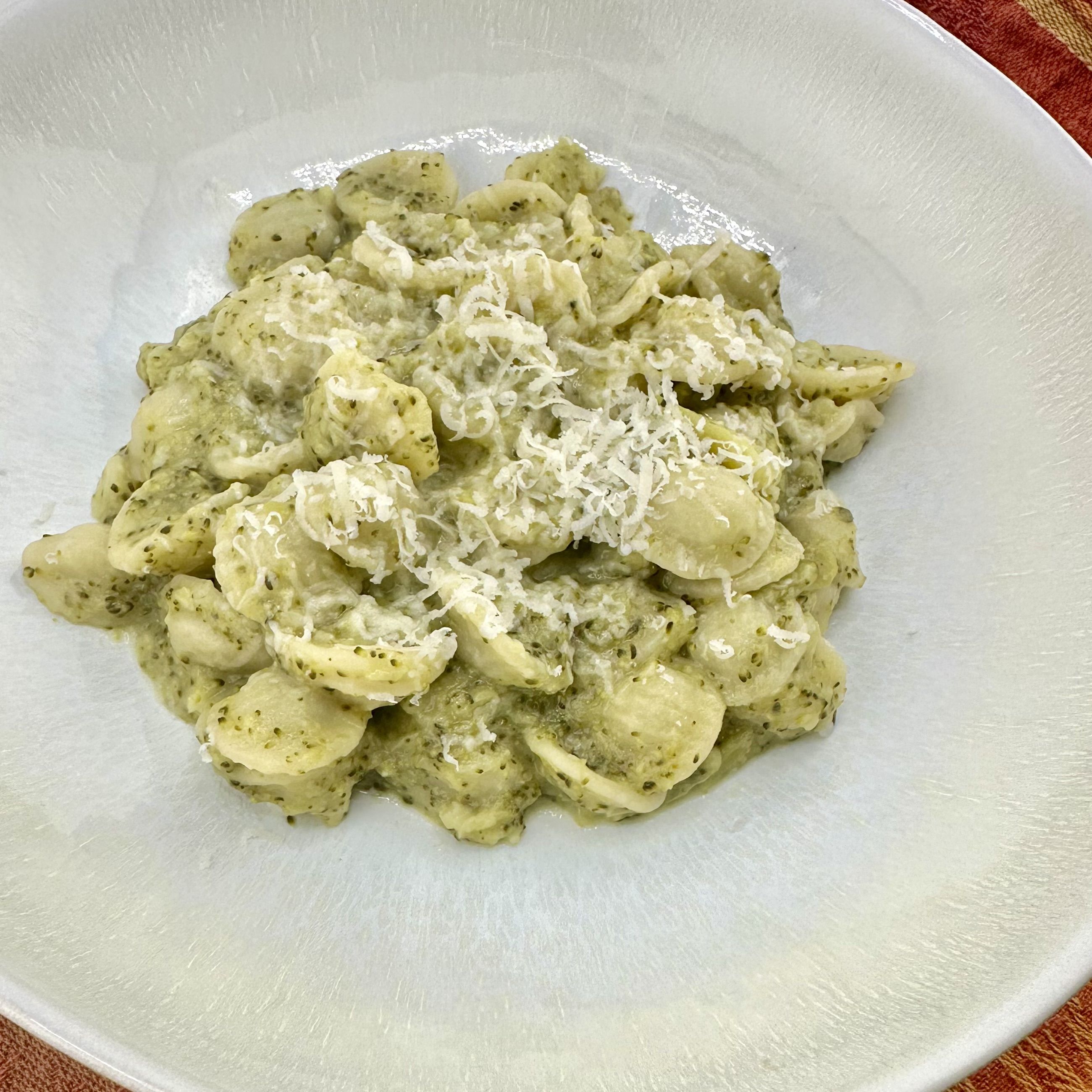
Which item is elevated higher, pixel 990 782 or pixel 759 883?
pixel 990 782

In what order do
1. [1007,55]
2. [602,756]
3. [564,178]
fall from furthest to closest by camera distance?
[1007,55] → [564,178] → [602,756]

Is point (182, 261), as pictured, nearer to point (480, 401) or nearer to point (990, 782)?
point (480, 401)

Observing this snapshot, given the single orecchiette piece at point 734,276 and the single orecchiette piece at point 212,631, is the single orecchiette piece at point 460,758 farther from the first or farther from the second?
the single orecchiette piece at point 734,276

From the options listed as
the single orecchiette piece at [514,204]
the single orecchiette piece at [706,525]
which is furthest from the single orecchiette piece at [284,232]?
the single orecchiette piece at [706,525]

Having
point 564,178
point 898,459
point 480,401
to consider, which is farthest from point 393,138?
point 898,459

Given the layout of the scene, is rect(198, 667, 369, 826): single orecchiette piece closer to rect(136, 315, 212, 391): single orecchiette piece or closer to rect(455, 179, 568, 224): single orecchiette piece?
rect(136, 315, 212, 391): single orecchiette piece

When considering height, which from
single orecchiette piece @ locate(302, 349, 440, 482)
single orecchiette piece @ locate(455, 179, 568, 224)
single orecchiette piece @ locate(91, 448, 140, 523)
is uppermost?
single orecchiette piece @ locate(455, 179, 568, 224)

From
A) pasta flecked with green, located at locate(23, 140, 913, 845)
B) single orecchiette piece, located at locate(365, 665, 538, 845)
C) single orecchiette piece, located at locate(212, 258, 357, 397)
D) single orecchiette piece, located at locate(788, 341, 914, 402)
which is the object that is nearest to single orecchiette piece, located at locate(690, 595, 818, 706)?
pasta flecked with green, located at locate(23, 140, 913, 845)
